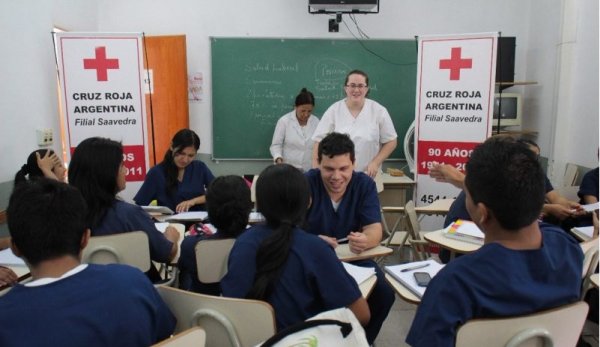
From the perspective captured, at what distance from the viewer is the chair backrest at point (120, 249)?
1843 mm

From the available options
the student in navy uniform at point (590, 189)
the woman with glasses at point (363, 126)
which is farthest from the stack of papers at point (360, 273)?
the student in navy uniform at point (590, 189)

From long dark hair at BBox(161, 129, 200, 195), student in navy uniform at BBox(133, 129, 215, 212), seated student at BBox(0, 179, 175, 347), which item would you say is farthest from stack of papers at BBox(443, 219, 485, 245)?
long dark hair at BBox(161, 129, 200, 195)

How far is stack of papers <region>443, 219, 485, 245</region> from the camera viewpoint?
2.26m

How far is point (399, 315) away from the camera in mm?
3088

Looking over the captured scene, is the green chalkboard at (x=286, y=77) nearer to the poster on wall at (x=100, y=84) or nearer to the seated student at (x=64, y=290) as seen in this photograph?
the poster on wall at (x=100, y=84)

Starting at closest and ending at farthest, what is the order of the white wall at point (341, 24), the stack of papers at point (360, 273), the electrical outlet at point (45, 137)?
the stack of papers at point (360, 273), the electrical outlet at point (45, 137), the white wall at point (341, 24)

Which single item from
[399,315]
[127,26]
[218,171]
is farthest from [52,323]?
[127,26]

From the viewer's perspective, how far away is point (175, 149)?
323 cm

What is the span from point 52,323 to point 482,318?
3.25ft

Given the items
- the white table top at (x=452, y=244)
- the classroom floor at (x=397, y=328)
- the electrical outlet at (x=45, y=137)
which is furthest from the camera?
the electrical outlet at (x=45, y=137)

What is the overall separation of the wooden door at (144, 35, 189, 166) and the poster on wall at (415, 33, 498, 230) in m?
2.54

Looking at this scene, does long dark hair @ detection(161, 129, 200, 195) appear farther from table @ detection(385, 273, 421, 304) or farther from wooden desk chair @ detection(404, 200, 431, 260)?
table @ detection(385, 273, 421, 304)

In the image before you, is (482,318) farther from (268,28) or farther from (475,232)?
(268,28)

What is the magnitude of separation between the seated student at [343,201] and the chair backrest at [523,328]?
1.06 m
